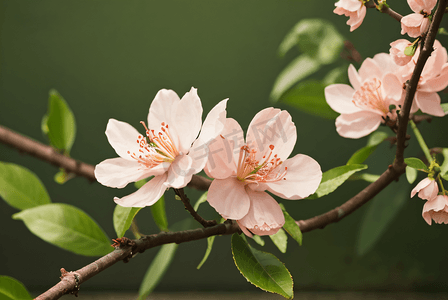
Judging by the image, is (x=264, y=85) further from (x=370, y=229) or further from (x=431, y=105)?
(x=431, y=105)

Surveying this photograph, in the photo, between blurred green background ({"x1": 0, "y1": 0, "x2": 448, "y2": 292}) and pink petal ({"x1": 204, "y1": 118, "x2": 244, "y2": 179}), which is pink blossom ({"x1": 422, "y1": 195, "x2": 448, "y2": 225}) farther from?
blurred green background ({"x1": 0, "y1": 0, "x2": 448, "y2": 292})

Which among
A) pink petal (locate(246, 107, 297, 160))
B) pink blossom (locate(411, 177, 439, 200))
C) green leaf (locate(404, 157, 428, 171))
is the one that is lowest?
pink blossom (locate(411, 177, 439, 200))

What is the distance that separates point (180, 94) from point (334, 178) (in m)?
1.01

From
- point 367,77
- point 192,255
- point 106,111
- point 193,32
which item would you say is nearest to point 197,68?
point 193,32

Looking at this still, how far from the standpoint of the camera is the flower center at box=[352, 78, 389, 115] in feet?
1.26

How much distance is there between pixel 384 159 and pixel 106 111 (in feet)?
3.76

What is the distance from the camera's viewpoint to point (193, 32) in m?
1.31

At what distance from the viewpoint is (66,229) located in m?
0.38

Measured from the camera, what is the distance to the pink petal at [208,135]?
0.76 feet

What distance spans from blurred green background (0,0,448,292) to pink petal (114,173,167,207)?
1.02m

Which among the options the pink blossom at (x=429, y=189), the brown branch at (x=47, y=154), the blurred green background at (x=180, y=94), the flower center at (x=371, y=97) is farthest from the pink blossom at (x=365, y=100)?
the blurred green background at (x=180, y=94)

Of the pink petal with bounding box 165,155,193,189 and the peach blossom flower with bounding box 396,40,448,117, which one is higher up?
the pink petal with bounding box 165,155,193,189

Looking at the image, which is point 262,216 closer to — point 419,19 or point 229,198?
point 229,198

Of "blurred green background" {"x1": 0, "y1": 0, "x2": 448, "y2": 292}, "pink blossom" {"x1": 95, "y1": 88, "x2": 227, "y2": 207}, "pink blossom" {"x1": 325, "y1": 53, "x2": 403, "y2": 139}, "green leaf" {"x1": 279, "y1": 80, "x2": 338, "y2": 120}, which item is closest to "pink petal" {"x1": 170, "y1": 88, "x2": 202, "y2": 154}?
"pink blossom" {"x1": 95, "y1": 88, "x2": 227, "y2": 207}
